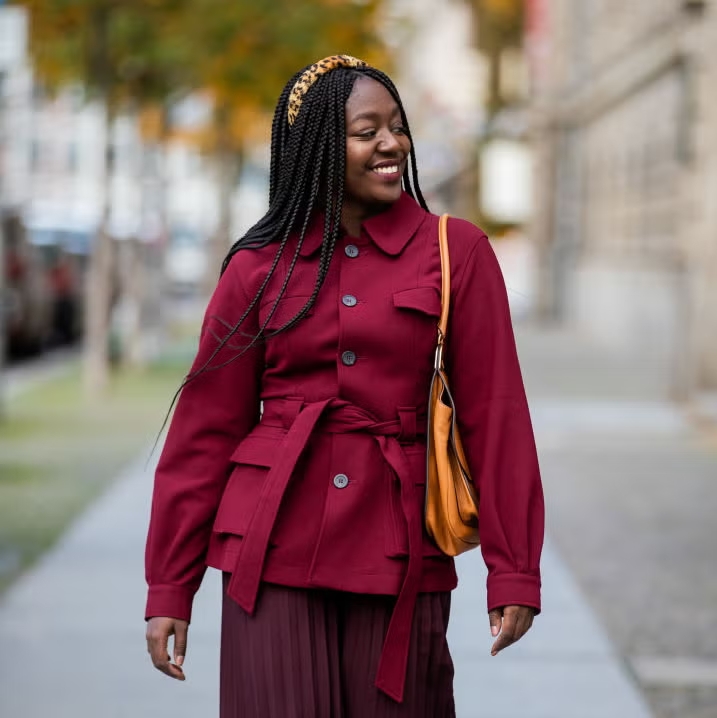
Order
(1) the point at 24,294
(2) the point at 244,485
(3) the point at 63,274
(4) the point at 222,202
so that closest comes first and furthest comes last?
(2) the point at 244,485
(1) the point at 24,294
(3) the point at 63,274
(4) the point at 222,202

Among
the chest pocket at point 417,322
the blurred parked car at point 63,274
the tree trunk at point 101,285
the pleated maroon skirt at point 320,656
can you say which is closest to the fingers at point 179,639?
the pleated maroon skirt at point 320,656

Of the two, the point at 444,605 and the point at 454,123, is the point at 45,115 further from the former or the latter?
the point at 444,605

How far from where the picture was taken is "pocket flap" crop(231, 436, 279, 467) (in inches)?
121

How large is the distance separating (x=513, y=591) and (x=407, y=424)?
364 mm

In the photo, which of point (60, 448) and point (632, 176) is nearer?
point (60, 448)

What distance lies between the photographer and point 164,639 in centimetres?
317

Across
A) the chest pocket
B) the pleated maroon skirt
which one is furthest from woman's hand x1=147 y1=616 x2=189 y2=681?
the chest pocket

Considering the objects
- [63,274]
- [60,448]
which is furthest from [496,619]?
[63,274]

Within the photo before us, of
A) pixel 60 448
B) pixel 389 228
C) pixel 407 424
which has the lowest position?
pixel 60 448

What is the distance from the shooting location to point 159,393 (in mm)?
16281

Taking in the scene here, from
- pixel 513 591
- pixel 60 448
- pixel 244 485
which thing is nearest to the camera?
pixel 513 591

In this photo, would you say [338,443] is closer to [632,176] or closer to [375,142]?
[375,142]

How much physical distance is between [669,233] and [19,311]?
8730 millimetres

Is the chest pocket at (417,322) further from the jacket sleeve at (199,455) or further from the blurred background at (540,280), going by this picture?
the blurred background at (540,280)
